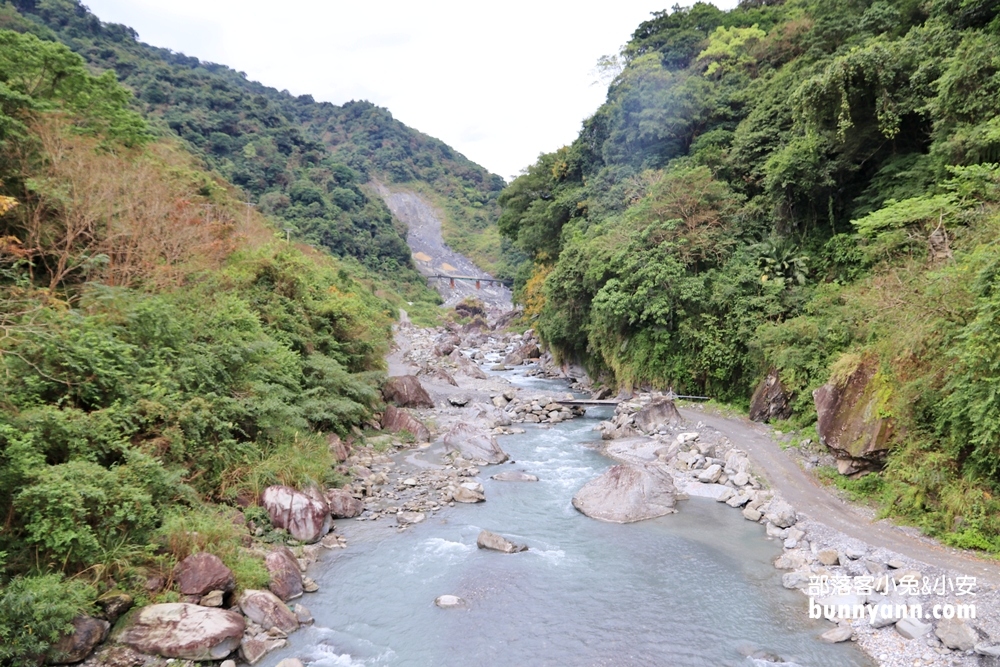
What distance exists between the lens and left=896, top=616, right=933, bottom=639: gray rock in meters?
7.31

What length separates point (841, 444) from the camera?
1237 centimetres

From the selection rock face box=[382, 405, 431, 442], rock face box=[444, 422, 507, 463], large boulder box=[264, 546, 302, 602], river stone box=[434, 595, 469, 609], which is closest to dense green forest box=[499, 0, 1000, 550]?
river stone box=[434, 595, 469, 609]

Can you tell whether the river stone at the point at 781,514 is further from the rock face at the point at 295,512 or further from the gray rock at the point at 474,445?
the rock face at the point at 295,512

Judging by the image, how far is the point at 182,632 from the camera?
22.9 feet

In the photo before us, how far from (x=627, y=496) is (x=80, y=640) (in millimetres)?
10146

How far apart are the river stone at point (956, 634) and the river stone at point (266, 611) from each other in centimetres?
912

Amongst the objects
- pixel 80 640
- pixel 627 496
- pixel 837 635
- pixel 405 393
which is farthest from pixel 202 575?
pixel 405 393

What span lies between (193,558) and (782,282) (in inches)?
750

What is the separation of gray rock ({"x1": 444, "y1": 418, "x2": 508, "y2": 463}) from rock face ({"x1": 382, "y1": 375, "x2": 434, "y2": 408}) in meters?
4.79

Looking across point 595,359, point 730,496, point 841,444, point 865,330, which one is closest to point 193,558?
point 730,496

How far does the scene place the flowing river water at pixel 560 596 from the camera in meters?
7.50

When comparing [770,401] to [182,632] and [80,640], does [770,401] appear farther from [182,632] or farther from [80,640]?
[80,640]

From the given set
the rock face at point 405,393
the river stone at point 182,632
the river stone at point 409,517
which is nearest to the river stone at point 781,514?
the river stone at point 409,517

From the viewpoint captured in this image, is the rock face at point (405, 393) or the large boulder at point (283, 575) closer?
the large boulder at point (283, 575)
